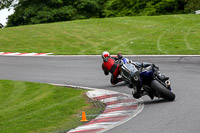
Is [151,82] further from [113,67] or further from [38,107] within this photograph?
[113,67]

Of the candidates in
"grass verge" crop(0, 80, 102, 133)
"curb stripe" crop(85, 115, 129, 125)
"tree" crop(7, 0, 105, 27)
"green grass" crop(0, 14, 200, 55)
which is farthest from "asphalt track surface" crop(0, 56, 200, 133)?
"tree" crop(7, 0, 105, 27)

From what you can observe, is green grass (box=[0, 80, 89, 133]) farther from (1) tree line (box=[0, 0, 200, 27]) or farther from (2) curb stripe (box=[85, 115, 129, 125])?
(1) tree line (box=[0, 0, 200, 27])

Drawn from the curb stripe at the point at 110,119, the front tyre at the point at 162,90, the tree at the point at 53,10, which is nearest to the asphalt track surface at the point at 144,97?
the front tyre at the point at 162,90

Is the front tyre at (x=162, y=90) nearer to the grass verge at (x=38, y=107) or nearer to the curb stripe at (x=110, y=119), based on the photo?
the curb stripe at (x=110, y=119)

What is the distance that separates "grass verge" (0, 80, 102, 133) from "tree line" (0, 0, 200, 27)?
3750 cm

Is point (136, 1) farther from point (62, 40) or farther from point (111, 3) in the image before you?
point (62, 40)

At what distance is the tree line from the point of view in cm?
5181

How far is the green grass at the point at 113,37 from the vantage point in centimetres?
2446

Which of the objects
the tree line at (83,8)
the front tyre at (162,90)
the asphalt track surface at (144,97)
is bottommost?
the asphalt track surface at (144,97)

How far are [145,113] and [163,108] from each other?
0.57m

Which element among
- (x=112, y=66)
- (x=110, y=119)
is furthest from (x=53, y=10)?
(x=110, y=119)

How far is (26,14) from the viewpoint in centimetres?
5250

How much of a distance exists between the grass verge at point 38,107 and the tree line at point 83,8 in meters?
37.5

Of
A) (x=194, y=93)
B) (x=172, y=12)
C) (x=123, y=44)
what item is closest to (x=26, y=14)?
(x=172, y=12)
